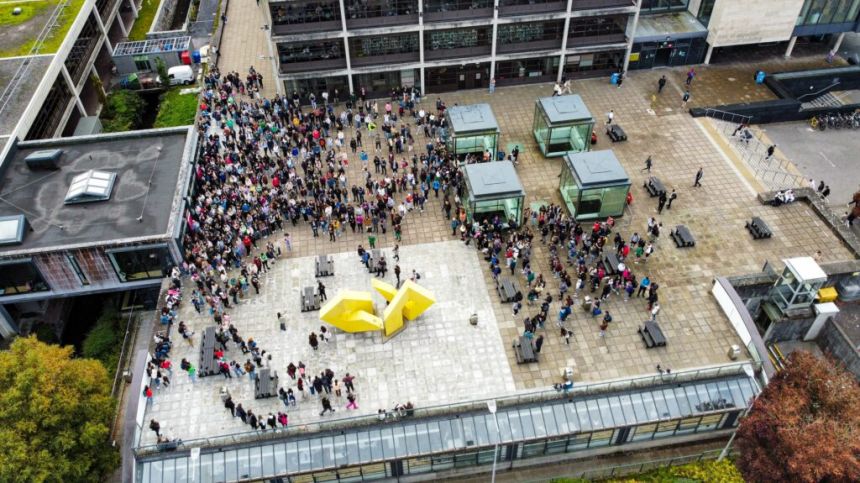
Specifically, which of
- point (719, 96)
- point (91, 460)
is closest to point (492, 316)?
point (91, 460)

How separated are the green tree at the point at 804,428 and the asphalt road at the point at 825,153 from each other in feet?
84.6

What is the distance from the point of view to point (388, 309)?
129 feet

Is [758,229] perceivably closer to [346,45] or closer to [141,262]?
[346,45]

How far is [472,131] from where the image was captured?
2024 inches

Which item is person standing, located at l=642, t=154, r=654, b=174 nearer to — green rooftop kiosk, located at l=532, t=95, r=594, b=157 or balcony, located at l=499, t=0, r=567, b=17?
green rooftop kiosk, located at l=532, t=95, r=594, b=157

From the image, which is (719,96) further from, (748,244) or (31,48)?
(31,48)

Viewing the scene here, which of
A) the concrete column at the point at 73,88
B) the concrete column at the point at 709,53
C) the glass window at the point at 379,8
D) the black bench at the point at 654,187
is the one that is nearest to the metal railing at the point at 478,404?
the black bench at the point at 654,187

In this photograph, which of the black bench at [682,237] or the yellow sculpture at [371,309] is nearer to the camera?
the yellow sculpture at [371,309]

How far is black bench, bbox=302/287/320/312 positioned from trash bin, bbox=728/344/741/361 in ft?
82.8

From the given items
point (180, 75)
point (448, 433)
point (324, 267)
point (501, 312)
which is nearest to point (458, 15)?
point (324, 267)

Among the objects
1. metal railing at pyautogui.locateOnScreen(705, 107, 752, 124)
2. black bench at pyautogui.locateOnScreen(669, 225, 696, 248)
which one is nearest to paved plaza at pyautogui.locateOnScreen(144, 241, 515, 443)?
black bench at pyautogui.locateOnScreen(669, 225, 696, 248)

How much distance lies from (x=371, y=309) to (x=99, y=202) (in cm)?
2088

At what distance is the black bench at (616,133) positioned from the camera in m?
55.5

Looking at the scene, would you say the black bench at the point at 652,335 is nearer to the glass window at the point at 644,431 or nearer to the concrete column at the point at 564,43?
the glass window at the point at 644,431
